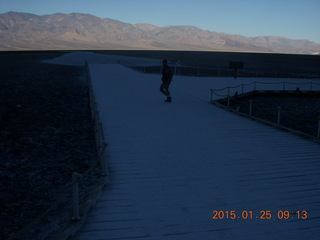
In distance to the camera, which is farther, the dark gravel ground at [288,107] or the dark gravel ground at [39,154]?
the dark gravel ground at [288,107]

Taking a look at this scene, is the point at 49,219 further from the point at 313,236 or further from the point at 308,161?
the point at 308,161

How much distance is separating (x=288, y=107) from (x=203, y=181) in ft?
43.0

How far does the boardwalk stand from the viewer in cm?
421

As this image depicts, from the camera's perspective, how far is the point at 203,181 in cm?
561

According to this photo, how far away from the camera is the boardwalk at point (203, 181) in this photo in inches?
166

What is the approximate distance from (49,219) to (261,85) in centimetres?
1906

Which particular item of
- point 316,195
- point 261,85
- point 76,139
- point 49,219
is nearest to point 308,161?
point 316,195

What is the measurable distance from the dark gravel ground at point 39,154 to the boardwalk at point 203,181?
99cm

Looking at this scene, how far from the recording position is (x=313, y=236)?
4.06 meters
